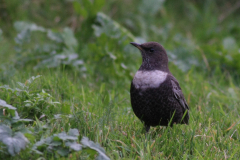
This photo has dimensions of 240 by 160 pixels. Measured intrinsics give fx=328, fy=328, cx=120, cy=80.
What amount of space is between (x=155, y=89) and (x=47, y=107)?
1.18m

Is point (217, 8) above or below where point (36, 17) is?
above

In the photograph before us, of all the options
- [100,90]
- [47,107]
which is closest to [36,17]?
[100,90]

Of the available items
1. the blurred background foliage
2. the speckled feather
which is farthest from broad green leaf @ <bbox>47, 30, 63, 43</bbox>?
the speckled feather

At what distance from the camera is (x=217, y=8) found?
929 centimetres

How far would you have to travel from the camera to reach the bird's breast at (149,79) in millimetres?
3527

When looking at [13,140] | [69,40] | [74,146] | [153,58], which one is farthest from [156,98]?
[69,40]

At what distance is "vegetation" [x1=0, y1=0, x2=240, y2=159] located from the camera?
3008 mm

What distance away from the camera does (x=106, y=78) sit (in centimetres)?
564

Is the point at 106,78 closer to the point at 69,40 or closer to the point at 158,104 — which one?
the point at 69,40

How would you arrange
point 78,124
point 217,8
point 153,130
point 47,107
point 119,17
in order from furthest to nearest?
1. point 217,8
2. point 119,17
3. point 153,130
4. point 47,107
5. point 78,124

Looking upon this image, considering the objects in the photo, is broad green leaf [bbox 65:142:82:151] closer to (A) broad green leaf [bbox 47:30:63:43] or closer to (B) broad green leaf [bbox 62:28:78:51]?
(B) broad green leaf [bbox 62:28:78:51]

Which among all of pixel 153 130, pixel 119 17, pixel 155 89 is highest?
pixel 119 17

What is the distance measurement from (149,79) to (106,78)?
212 cm

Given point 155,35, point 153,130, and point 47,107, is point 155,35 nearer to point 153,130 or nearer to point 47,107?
point 153,130
